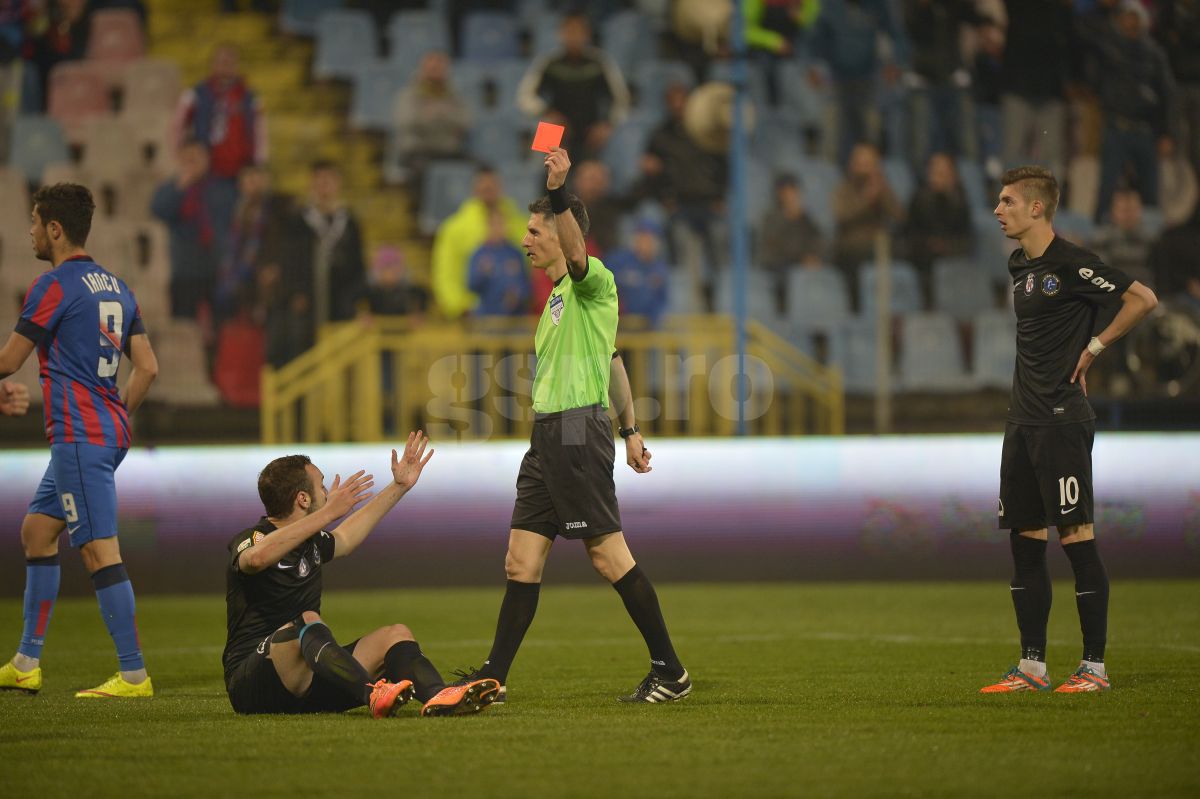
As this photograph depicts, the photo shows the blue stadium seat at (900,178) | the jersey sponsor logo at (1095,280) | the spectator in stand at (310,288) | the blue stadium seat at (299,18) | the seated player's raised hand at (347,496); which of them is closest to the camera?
the seated player's raised hand at (347,496)

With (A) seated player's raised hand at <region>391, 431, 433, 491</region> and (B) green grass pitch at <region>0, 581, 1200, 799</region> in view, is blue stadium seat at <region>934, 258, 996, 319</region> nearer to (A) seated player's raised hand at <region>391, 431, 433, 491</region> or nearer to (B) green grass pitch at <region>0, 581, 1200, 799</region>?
(B) green grass pitch at <region>0, 581, 1200, 799</region>

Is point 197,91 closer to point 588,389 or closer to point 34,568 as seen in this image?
→ point 34,568

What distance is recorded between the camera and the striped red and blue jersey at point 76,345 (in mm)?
6016

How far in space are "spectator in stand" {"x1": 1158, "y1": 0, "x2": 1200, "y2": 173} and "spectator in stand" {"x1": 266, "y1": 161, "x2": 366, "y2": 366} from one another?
755 centimetres

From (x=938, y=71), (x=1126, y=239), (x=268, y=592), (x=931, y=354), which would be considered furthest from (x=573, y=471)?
(x=938, y=71)

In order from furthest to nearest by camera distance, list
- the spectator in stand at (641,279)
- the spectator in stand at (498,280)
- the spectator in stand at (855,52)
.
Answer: the spectator in stand at (855,52) < the spectator in stand at (498,280) < the spectator in stand at (641,279)

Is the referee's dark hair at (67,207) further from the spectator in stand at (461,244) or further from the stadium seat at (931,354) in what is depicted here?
the stadium seat at (931,354)

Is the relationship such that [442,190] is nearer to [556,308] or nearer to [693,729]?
[556,308]

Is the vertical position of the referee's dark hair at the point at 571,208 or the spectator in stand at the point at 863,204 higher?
the spectator in stand at the point at 863,204

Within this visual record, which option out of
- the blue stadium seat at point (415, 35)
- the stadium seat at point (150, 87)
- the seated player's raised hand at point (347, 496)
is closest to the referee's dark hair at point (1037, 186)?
the seated player's raised hand at point (347, 496)

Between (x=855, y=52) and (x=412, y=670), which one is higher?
(x=855, y=52)

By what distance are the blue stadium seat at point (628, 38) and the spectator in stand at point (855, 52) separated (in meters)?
1.81

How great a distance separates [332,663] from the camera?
5.02 m

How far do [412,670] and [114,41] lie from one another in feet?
41.3
